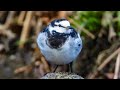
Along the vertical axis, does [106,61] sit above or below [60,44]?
below

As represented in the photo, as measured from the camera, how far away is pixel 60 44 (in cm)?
180

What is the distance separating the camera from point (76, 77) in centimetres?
186

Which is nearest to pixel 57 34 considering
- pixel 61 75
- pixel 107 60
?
pixel 61 75

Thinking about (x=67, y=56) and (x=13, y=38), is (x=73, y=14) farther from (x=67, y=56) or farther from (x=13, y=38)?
(x=67, y=56)

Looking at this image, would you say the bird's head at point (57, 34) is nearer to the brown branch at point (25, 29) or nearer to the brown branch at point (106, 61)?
the brown branch at point (106, 61)

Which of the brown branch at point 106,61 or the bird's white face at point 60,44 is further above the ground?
the bird's white face at point 60,44

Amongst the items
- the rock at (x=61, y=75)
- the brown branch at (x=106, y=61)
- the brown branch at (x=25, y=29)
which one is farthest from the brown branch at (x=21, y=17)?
the rock at (x=61, y=75)

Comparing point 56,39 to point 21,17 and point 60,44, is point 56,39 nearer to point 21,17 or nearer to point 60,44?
point 60,44

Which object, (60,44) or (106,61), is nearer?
(60,44)

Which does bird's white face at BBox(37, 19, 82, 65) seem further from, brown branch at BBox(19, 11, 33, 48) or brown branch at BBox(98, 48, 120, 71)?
brown branch at BBox(19, 11, 33, 48)

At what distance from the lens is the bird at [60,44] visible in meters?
1.78

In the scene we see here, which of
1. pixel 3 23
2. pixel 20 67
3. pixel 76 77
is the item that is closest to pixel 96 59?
pixel 20 67

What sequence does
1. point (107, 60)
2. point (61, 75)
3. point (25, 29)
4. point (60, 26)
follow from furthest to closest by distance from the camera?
point (25, 29)
point (107, 60)
point (61, 75)
point (60, 26)
